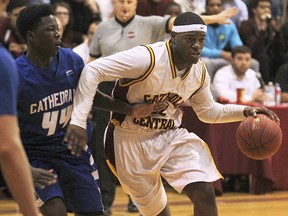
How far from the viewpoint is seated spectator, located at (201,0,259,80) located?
9.30 metres

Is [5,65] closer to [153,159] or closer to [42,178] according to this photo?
[42,178]

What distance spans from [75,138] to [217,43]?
17.5 feet

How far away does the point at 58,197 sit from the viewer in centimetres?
452

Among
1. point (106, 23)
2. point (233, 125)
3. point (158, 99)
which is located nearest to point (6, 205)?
Result: point (106, 23)

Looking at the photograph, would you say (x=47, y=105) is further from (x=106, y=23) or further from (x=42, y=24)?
(x=106, y=23)

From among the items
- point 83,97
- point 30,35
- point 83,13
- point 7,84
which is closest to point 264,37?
point 83,13

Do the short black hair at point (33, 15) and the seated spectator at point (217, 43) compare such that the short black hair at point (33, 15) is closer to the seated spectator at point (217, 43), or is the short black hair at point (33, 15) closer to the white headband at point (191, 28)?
the white headband at point (191, 28)

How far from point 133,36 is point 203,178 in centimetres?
252

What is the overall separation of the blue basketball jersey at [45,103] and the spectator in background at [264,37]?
19.1 feet

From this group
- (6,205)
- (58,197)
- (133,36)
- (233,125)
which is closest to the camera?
(58,197)

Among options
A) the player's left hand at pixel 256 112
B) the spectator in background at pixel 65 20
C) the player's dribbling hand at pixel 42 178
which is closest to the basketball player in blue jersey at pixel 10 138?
the player's dribbling hand at pixel 42 178

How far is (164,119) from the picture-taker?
5281 millimetres

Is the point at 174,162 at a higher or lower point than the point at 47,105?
lower

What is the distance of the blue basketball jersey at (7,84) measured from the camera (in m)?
2.80
